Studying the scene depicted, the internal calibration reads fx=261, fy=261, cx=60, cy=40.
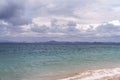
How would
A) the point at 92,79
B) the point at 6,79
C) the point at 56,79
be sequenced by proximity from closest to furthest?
the point at 92,79 < the point at 56,79 < the point at 6,79

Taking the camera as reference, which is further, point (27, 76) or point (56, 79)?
point (27, 76)

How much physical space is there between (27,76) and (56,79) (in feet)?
13.3

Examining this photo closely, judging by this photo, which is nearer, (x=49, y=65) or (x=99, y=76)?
(x=99, y=76)

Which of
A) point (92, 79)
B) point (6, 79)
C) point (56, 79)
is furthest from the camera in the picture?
point (6, 79)

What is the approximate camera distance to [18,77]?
1029 inches

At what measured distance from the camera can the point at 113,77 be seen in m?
18.5

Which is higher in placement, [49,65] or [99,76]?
[99,76]

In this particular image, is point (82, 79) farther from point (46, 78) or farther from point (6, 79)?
point (6, 79)

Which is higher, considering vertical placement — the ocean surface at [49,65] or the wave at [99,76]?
the wave at [99,76]

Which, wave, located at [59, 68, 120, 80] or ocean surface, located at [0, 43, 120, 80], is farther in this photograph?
ocean surface, located at [0, 43, 120, 80]

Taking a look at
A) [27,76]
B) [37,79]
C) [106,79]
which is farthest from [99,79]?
[27,76]

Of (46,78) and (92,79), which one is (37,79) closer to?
(46,78)

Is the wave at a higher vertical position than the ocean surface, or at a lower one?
higher

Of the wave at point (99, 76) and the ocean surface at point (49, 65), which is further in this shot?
the ocean surface at point (49, 65)
